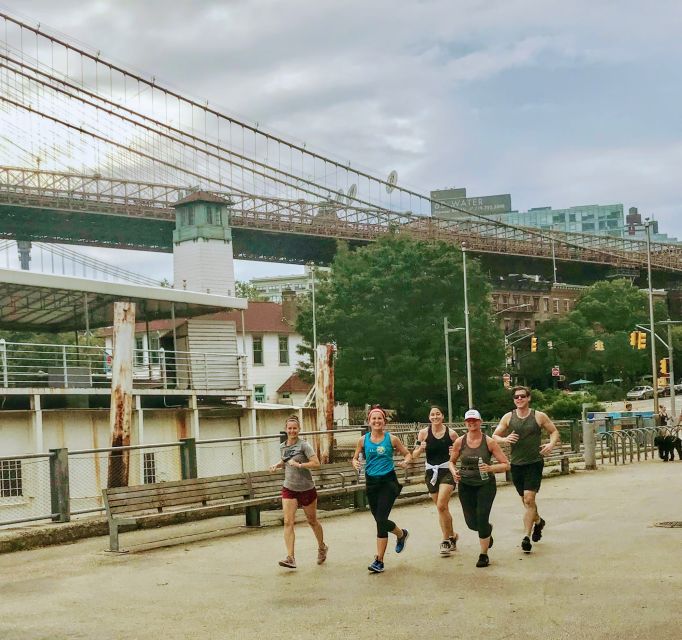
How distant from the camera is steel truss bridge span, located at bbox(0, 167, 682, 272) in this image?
7519 cm

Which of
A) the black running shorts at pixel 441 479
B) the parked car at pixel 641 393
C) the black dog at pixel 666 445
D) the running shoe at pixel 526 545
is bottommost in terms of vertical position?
the parked car at pixel 641 393

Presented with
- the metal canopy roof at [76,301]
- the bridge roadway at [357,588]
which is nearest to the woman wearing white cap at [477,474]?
the bridge roadway at [357,588]

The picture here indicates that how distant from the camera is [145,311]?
3259 cm

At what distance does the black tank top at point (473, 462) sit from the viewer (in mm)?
Answer: 11344

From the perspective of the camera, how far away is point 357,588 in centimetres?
1002

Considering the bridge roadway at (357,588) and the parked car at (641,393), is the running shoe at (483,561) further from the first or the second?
the parked car at (641,393)

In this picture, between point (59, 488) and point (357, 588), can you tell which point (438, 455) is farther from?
point (59, 488)

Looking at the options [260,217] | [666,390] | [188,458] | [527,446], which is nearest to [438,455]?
[527,446]

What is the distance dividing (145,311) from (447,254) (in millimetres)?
33401

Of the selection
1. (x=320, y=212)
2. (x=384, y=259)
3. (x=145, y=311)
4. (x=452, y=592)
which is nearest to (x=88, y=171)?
(x=320, y=212)

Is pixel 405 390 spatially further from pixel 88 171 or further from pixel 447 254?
pixel 88 171

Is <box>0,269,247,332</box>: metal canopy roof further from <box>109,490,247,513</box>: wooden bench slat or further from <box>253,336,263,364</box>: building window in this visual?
<box>253,336,263,364</box>: building window

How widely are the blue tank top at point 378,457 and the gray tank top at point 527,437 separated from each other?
1522mm

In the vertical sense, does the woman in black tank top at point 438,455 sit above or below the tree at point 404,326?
below
